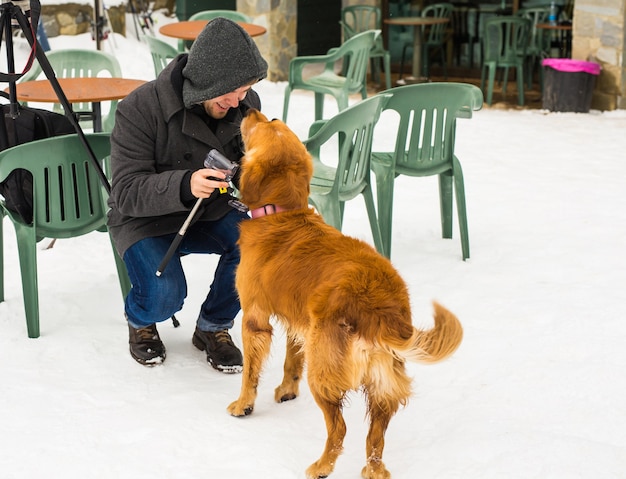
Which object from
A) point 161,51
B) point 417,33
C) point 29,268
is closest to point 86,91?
point 29,268

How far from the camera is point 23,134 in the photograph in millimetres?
3943

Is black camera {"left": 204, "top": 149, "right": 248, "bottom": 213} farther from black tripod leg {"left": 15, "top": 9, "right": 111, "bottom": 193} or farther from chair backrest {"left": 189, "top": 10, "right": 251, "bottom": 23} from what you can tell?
chair backrest {"left": 189, "top": 10, "right": 251, "bottom": 23}

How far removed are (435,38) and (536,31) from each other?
1.40 m

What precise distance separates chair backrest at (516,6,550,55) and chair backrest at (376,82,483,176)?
18.0 feet

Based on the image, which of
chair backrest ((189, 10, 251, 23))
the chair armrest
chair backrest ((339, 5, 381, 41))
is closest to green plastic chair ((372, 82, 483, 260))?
chair backrest ((189, 10, 251, 23))

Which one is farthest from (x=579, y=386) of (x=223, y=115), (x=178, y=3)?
(x=178, y=3)

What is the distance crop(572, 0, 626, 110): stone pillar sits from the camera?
26.5 feet

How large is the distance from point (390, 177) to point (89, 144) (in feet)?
5.03

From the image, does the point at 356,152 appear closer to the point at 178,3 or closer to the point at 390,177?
the point at 390,177

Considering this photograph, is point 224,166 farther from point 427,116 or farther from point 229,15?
point 229,15

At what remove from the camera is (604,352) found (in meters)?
3.63

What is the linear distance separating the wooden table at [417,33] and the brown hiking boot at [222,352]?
23.8 ft

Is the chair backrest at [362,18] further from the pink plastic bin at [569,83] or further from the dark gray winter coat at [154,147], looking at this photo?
the dark gray winter coat at [154,147]

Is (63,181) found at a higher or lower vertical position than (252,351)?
higher
